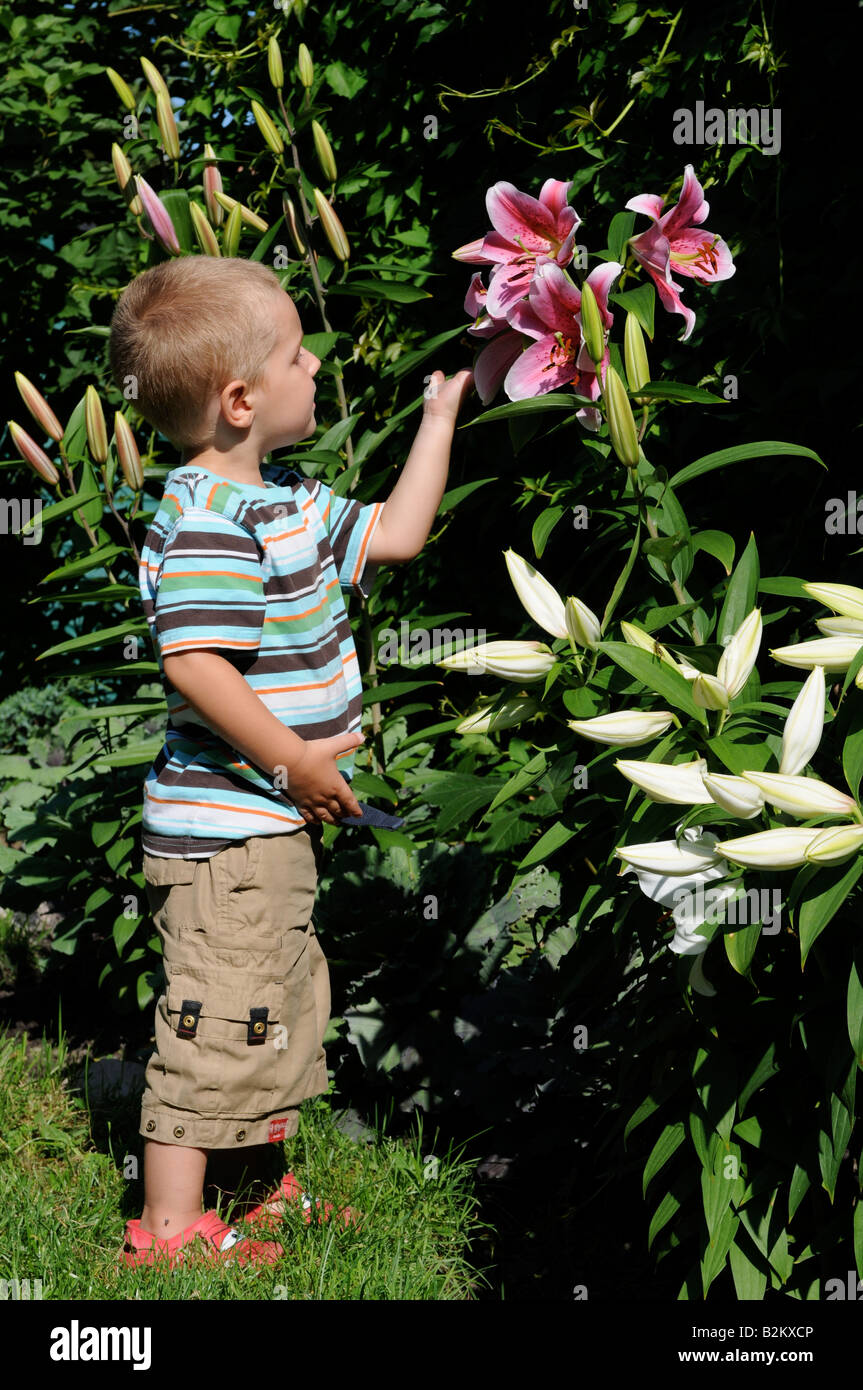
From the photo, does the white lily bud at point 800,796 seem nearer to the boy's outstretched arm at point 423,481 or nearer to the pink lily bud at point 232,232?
the boy's outstretched arm at point 423,481

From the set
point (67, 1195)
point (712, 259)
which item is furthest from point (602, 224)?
point (67, 1195)

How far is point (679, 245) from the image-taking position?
162 centimetres

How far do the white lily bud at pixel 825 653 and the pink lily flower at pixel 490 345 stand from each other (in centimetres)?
61

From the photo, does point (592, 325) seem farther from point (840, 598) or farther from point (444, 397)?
point (444, 397)

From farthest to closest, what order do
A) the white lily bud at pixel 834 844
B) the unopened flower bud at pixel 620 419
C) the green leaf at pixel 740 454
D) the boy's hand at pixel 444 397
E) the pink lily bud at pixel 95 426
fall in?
the pink lily bud at pixel 95 426 → the boy's hand at pixel 444 397 → the green leaf at pixel 740 454 → the unopened flower bud at pixel 620 419 → the white lily bud at pixel 834 844

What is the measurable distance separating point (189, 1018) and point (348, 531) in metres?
0.81

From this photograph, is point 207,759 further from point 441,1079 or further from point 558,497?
point 441,1079

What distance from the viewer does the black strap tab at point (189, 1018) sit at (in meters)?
1.84

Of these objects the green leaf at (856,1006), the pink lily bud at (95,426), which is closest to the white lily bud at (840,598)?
the green leaf at (856,1006)

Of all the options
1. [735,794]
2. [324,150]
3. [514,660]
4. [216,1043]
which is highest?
[324,150]

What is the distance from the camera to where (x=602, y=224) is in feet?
9.05

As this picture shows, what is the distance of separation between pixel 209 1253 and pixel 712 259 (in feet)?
5.35

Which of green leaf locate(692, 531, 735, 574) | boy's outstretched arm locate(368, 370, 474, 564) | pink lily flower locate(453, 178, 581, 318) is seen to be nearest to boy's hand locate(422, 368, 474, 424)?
boy's outstretched arm locate(368, 370, 474, 564)

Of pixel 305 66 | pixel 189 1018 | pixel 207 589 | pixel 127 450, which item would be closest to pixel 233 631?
pixel 207 589
